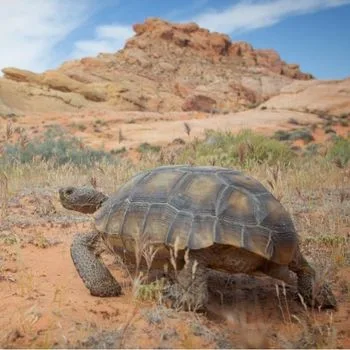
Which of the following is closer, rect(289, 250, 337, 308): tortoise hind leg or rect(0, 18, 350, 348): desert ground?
rect(0, 18, 350, 348): desert ground

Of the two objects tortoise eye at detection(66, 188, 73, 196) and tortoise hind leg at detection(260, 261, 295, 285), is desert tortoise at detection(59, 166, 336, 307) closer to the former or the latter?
tortoise hind leg at detection(260, 261, 295, 285)

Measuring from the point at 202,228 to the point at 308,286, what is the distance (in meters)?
0.95

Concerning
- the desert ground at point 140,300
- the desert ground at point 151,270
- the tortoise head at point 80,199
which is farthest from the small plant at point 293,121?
the tortoise head at point 80,199

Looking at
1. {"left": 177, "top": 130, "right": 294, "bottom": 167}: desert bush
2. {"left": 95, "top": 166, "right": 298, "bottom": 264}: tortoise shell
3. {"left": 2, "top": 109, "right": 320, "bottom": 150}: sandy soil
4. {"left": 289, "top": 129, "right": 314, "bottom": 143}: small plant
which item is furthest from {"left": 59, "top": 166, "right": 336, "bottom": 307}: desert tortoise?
{"left": 289, "top": 129, "right": 314, "bottom": 143}: small plant

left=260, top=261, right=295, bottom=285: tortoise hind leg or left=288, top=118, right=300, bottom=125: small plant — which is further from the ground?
left=288, top=118, right=300, bottom=125: small plant

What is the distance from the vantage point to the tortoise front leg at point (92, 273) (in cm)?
330

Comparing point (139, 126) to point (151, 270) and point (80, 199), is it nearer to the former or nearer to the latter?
point (80, 199)

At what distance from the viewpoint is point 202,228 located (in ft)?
10.0

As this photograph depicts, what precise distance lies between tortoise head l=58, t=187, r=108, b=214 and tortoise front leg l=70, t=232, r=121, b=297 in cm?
44

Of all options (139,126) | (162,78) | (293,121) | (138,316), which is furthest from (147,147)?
(162,78)

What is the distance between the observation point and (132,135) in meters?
22.2

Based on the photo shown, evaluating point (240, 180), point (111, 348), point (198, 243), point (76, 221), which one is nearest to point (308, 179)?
point (76, 221)

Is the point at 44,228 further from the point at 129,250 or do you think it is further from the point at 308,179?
the point at 308,179

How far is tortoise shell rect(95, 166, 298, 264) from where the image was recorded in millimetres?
3027
